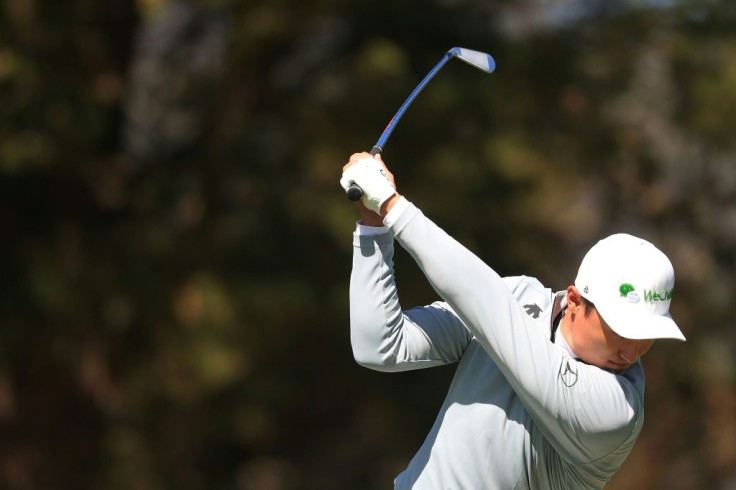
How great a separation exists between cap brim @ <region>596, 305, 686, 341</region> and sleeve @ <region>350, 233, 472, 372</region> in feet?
1.17

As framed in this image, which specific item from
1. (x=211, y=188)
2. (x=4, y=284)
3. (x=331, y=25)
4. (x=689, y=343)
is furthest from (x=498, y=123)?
(x=4, y=284)

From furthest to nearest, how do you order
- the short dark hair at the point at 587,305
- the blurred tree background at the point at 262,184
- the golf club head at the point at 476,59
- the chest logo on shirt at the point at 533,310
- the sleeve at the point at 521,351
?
the blurred tree background at the point at 262,184 → the golf club head at the point at 476,59 → the chest logo on shirt at the point at 533,310 → the short dark hair at the point at 587,305 → the sleeve at the point at 521,351

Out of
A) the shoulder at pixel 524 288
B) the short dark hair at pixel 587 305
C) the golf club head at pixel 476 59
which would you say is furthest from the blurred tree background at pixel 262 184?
the short dark hair at pixel 587 305

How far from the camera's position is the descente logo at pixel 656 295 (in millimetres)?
2214

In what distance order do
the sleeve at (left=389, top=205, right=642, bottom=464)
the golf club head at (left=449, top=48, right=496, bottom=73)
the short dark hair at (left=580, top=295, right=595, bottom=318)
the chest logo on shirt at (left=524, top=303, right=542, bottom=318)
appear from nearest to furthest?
the sleeve at (left=389, top=205, right=642, bottom=464)
the short dark hair at (left=580, top=295, right=595, bottom=318)
the chest logo on shirt at (left=524, top=303, right=542, bottom=318)
the golf club head at (left=449, top=48, right=496, bottom=73)

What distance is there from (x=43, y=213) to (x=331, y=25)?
2.23m

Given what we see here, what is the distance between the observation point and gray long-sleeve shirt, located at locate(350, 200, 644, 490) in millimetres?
2152

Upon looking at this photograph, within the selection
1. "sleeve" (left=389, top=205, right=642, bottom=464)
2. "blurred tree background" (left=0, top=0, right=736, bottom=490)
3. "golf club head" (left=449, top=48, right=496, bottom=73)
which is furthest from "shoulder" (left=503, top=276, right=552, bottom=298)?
"blurred tree background" (left=0, top=0, right=736, bottom=490)

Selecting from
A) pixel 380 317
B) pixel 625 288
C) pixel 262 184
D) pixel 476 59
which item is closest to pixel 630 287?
pixel 625 288

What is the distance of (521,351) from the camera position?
2.16 m

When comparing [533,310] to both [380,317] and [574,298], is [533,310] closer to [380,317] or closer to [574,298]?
[574,298]

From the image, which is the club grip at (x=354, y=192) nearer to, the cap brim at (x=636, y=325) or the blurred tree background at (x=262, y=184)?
the cap brim at (x=636, y=325)

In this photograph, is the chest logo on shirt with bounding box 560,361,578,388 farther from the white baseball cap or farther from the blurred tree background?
the blurred tree background

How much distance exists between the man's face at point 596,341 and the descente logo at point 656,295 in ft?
0.24
